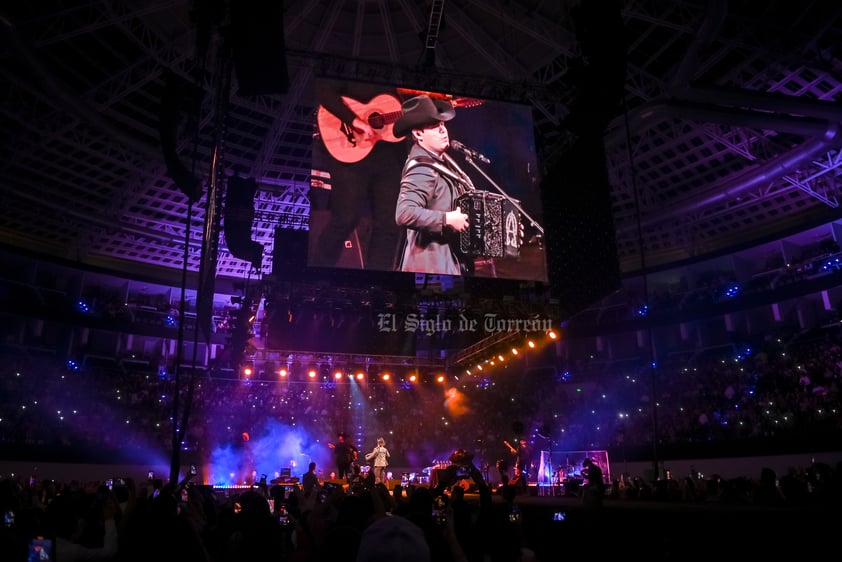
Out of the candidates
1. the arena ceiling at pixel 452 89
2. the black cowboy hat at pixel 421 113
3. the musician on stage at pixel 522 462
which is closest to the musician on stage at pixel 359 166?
the black cowboy hat at pixel 421 113

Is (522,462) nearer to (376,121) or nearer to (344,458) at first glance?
(344,458)

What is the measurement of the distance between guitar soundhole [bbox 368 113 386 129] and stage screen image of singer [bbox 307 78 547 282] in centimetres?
3

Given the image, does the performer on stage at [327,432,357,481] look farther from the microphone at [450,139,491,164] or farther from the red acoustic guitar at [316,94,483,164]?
the microphone at [450,139,491,164]

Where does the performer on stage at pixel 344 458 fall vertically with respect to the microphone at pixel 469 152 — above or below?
below

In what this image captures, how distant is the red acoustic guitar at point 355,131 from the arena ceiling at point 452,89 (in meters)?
1.02

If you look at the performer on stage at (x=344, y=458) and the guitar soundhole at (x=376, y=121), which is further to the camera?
the performer on stage at (x=344, y=458)

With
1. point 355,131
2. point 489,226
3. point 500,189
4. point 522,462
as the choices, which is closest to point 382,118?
point 355,131

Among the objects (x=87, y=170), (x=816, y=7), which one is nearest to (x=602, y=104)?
(x=816, y=7)

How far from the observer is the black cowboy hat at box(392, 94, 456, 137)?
16.7 metres

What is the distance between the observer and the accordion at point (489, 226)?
1599 centimetres

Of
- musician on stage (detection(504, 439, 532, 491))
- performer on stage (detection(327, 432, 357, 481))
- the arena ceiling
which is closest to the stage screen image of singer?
the arena ceiling

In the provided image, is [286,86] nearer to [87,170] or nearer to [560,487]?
[560,487]

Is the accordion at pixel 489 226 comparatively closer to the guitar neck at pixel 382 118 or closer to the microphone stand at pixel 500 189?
A: the microphone stand at pixel 500 189

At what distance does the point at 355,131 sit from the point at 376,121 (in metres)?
0.68
